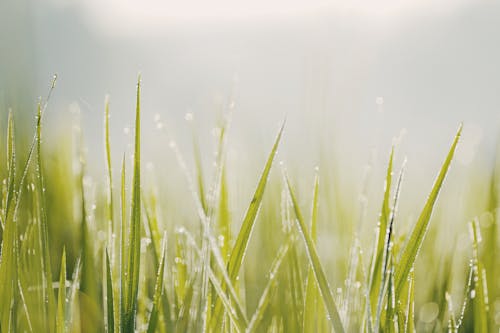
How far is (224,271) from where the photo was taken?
389 millimetres

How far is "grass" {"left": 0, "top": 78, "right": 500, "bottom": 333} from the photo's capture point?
1.36 ft

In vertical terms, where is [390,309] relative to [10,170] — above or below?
below

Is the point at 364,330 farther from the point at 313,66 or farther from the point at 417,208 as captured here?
the point at 417,208

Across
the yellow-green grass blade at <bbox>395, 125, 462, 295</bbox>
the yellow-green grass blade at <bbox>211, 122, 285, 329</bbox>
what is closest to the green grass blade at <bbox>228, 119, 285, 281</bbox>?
the yellow-green grass blade at <bbox>211, 122, 285, 329</bbox>

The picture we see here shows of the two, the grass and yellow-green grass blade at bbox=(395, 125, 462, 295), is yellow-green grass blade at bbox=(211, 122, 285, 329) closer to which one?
the grass

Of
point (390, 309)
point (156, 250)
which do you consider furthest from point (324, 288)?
point (156, 250)

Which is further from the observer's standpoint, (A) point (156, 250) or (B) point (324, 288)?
(A) point (156, 250)

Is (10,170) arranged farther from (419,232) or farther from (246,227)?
(419,232)

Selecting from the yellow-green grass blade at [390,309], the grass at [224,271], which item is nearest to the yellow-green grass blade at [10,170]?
the grass at [224,271]

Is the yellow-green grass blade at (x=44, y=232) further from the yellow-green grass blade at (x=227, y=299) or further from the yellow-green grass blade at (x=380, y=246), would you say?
the yellow-green grass blade at (x=380, y=246)

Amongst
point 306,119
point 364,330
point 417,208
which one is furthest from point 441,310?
point 417,208

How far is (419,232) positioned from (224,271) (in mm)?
Result: 130

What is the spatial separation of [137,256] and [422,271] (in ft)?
1.63

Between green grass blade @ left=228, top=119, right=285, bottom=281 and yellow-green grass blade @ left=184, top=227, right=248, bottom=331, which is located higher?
green grass blade @ left=228, top=119, right=285, bottom=281
